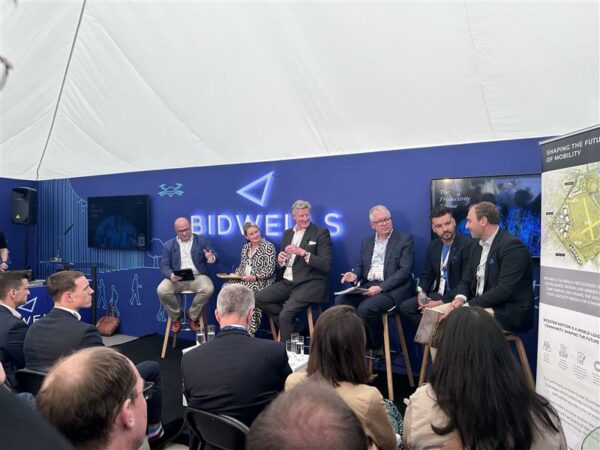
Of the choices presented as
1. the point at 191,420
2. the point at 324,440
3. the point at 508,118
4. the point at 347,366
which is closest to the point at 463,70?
the point at 508,118

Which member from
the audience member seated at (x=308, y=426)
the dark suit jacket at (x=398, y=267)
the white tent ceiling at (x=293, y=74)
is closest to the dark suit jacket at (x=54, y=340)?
the audience member seated at (x=308, y=426)

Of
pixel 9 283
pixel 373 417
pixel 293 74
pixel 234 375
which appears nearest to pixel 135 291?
pixel 9 283

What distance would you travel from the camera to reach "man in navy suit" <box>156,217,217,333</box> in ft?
16.2

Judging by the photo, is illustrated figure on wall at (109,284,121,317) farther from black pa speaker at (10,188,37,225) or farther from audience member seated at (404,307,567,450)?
audience member seated at (404,307,567,450)

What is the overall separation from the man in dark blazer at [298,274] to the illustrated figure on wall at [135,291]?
2.42 meters

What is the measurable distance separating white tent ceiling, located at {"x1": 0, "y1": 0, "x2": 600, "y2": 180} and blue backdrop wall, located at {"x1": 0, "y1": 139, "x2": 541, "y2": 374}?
161 millimetres

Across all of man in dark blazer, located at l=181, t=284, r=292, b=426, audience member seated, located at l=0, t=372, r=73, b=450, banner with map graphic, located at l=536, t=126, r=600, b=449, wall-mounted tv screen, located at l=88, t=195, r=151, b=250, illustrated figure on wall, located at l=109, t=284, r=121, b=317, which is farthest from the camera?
illustrated figure on wall, located at l=109, t=284, r=121, b=317

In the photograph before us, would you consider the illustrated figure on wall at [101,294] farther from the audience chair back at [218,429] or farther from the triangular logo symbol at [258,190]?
the audience chair back at [218,429]

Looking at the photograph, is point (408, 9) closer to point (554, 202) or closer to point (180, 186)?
point (554, 202)

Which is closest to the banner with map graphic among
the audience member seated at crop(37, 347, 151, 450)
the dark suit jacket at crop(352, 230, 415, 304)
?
the dark suit jacket at crop(352, 230, 415, 304)

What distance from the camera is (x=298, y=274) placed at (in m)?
4.25

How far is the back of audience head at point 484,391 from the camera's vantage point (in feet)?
4.26

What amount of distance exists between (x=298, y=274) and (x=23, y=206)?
484 centimetres

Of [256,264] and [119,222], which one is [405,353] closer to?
[256,264]
